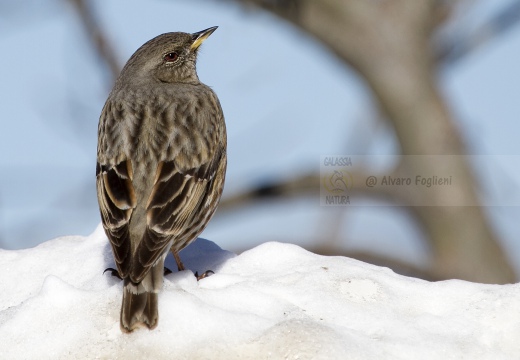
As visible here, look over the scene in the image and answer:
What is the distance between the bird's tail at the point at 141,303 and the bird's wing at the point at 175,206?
0.05 metres

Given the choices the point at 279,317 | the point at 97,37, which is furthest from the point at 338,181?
the point at 279,317

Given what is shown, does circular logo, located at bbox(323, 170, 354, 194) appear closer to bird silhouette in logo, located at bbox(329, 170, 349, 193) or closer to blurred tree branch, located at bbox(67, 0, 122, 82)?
bird silhouette in logo, located at bbox(329, 170, 349, 193)

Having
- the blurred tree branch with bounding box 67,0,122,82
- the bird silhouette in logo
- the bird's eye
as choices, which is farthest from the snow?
the blurred tree branch with bounding box 67,0,122,82

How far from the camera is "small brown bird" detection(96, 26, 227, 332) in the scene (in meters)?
5.69

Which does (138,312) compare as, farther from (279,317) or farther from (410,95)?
(410,95)

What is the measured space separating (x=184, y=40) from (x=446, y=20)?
592 cm

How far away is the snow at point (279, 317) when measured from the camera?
5000 millimetres

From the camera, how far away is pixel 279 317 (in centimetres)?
530

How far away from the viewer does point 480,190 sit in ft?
42.3

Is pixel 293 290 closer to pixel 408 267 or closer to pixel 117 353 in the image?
pixel 117 353

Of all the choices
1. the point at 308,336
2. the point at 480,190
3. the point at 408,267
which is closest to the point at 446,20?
the point at 480,190

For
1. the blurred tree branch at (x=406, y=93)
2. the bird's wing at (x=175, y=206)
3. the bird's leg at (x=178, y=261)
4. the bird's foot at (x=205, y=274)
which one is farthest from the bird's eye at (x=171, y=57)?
the blurred tree branch at (x=406, y=93)

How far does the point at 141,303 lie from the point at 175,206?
1.10 metres

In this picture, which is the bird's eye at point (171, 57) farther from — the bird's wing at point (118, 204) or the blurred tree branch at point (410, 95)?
the blurred tree branch at point (410, 95)
